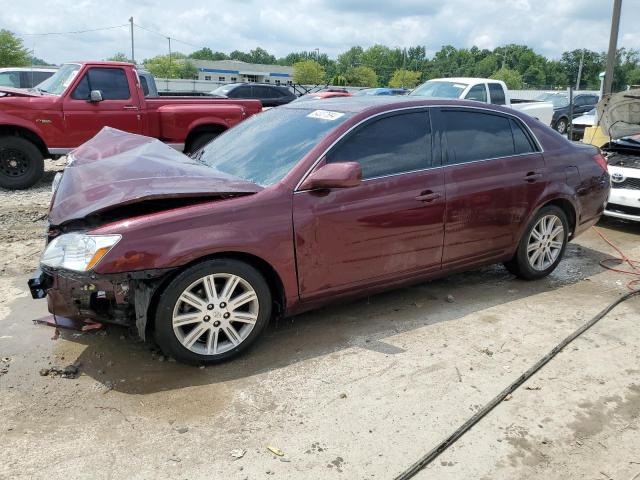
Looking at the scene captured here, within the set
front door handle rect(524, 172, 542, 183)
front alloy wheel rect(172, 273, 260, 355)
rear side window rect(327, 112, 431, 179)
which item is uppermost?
rear side window rect(327, 112, 431, 179)

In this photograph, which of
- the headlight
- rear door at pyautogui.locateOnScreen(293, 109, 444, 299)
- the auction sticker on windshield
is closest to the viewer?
the headlight

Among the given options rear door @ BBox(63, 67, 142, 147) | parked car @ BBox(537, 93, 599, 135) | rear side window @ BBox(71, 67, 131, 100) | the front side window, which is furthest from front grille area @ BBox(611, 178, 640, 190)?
parked car @ BBox(537, 93, 599, 135)

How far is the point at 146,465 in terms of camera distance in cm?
260

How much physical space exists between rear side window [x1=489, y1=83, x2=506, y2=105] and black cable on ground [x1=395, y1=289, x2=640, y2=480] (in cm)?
873

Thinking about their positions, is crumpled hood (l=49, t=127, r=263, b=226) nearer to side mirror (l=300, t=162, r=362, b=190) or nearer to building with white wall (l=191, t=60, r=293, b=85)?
side mirror (l=300, t=162, r=362, b=190)

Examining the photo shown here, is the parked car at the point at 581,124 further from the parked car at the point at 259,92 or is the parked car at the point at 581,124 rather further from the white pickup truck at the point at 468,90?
the parked car at the point at 259,92

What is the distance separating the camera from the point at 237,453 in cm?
271

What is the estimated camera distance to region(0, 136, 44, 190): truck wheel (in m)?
8.37

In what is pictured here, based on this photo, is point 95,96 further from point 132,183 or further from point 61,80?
point 132,183

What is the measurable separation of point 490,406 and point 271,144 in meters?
2.32

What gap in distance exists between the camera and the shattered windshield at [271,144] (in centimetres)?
380

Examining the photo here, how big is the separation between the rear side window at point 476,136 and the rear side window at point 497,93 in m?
8.05

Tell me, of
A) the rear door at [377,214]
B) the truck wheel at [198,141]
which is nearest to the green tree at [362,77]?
the truck wheel at [198,141]

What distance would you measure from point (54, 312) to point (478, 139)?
11.1ft
